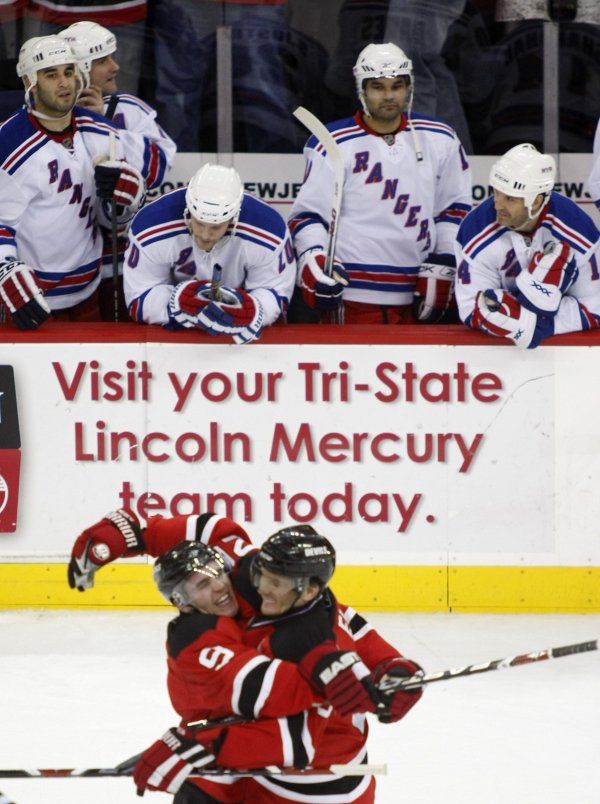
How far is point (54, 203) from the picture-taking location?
5012 mm

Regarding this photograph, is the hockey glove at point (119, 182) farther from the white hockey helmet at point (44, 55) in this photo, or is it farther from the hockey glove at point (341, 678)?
the hockey glove at point (341, 678)

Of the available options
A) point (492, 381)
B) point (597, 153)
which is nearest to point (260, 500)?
point (492, 381)

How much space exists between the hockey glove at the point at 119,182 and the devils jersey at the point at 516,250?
102 cm

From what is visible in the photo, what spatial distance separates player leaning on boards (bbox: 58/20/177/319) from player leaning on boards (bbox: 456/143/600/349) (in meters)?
1.10

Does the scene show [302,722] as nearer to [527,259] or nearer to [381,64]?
[527,259]

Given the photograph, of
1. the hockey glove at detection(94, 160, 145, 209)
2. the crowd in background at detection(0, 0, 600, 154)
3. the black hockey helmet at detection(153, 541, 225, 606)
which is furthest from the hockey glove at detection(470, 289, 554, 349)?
the black hockey helmet at detection(153, 541, 225, 606)

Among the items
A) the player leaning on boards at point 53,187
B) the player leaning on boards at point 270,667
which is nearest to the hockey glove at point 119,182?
the player leaning on boards at point 53,187

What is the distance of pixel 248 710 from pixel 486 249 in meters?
2.35

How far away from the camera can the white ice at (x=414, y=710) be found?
3586 mm

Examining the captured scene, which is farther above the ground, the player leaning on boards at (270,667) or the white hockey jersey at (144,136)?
the white hockey jersey at (144,136)

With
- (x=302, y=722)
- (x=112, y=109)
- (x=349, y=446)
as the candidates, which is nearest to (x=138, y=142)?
(x=112, y=109)

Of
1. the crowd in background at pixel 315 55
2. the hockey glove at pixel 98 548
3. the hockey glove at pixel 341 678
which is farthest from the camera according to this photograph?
the crowd in background at pixel 315 55

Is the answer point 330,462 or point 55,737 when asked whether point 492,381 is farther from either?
point 55,737

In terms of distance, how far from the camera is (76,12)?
19.2 ft
